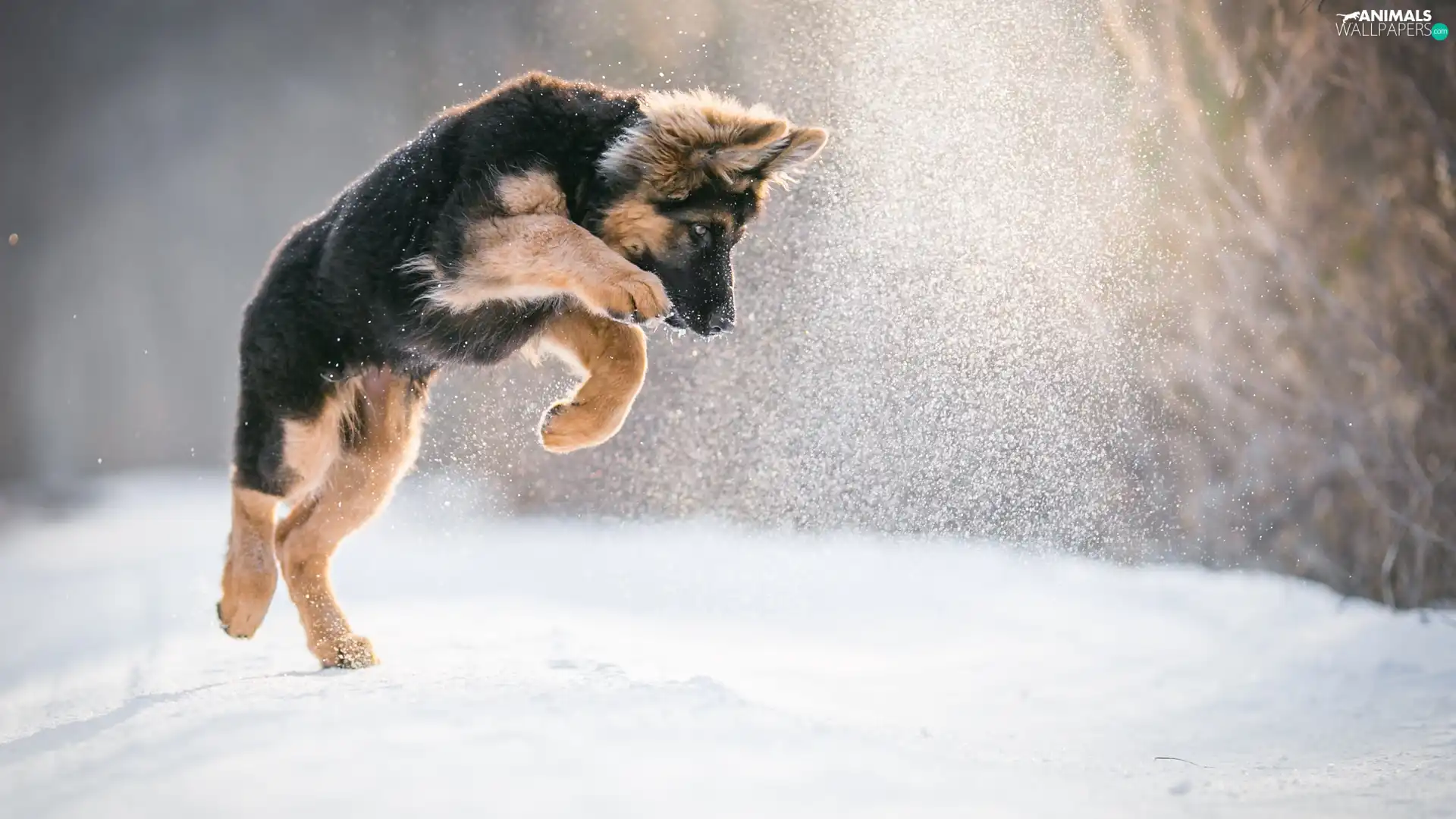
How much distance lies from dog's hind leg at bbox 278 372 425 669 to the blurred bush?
15.1 ft

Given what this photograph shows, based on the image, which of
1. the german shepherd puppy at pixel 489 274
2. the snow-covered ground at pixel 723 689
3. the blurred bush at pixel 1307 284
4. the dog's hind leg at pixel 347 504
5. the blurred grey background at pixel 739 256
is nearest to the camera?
the snow-covered ground at pixel 723 689

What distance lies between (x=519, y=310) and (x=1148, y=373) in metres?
4.29

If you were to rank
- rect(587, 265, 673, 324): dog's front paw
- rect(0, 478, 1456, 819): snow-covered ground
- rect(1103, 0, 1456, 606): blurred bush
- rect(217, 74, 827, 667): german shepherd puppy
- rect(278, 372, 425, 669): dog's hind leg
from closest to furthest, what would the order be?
rect(0, 478, 1456, 819): snow-covered ground < rect(587, 265, 673, 324): dog's front paw < rect(217, 74, 827, 667): german shepherd puppy < rect(278, 372, 425, 669): dog's hind leg < rect(1103, 0, 1456, 606): blurred bush

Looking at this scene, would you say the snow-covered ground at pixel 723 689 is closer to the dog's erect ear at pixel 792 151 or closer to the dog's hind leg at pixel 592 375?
the dog's hind leg at pixel 592 375

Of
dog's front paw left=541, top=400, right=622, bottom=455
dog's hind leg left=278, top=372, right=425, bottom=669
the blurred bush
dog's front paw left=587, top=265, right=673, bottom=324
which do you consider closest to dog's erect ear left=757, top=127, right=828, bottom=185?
dog's front paw left=587, top=265, right=673, bottom=324

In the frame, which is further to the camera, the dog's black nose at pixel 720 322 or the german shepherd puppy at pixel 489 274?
the dog's black nose at pixel 720 322

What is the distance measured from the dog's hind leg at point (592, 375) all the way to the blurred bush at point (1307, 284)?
396 cm

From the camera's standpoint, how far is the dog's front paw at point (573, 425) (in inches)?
148

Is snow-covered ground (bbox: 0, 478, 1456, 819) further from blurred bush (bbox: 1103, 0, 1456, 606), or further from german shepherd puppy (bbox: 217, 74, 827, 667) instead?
german shepherd puppy (bbox: 217, 74, 827, 667)

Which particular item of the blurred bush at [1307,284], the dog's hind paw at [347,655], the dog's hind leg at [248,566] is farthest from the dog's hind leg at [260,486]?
the blurred bush at [1307,284]

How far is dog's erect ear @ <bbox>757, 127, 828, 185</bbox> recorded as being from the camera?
12.1 ft

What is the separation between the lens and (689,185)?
147 inches

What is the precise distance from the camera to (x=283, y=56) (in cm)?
1162

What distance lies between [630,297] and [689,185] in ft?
1.97
